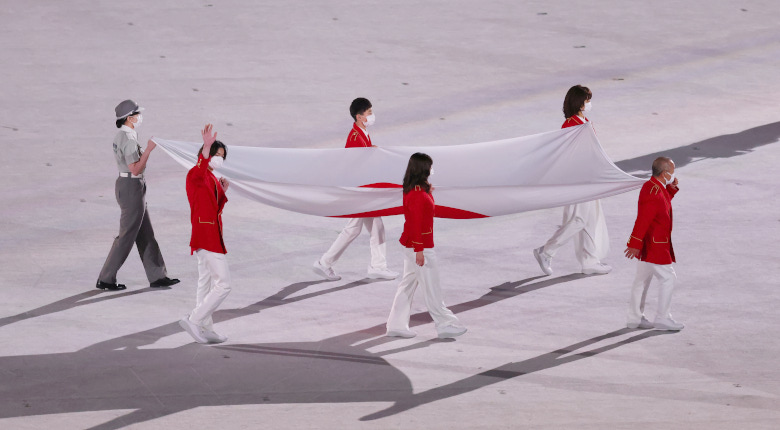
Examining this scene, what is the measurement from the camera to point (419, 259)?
1085 cm

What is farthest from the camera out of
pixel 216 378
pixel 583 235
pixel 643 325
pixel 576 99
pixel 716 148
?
pixel 716 148

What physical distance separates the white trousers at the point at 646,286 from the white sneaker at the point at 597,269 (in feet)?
5.01

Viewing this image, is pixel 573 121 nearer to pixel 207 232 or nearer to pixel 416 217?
pixel 416 217

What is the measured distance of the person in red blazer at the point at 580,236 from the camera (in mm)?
12844

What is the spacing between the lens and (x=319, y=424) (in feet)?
29.8

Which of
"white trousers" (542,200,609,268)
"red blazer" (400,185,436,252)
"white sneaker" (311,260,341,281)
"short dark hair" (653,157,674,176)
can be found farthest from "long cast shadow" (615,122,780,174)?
"red blazer" (400,185,436,252)

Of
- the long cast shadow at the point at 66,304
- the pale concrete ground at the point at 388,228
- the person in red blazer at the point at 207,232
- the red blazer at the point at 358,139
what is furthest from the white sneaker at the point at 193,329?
the red blazer at the point at 358,139

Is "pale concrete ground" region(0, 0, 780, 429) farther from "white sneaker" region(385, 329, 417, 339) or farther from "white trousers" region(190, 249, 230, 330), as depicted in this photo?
"white trousers" region(190, 249, 230, 330)

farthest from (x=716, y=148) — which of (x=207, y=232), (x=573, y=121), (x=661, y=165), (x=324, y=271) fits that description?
(x=207, y=232)

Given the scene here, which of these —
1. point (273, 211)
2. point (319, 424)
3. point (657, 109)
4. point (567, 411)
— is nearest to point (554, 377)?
point (567, 411)

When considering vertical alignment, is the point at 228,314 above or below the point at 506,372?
above

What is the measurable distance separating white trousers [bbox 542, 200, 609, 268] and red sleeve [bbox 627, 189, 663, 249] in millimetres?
1785

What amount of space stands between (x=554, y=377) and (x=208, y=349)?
291 centimetres

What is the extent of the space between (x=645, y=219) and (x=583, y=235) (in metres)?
1.88
